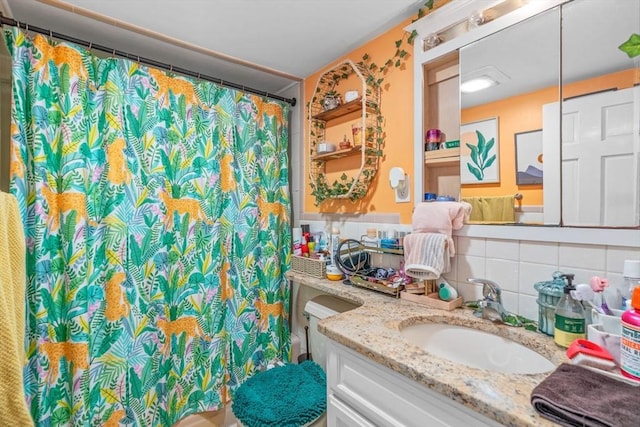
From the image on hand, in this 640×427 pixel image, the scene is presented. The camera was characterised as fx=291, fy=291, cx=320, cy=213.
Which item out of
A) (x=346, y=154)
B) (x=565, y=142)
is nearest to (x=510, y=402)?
(x=565, y=142)

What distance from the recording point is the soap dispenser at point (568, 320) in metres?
0.81

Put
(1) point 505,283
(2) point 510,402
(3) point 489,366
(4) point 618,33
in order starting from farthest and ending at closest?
(1) point 505,283, (3) point 489,366, (4) point 618,33, (2) point 510,402

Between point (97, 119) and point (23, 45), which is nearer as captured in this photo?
point (23, 45)

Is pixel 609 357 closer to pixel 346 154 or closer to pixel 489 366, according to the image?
pixel 489 366

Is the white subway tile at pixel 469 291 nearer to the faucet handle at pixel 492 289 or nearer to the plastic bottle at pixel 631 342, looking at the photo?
the faucet handle at pixel 492 289

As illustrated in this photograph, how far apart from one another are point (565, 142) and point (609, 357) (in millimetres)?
621

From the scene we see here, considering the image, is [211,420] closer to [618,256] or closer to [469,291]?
[469,291]

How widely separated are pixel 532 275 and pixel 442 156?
0.55m

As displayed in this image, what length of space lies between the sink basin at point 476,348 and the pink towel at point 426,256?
20 cm

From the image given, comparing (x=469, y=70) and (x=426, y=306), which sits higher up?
(x=469, y=70)

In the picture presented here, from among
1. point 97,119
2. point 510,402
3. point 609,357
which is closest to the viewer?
point 510,402

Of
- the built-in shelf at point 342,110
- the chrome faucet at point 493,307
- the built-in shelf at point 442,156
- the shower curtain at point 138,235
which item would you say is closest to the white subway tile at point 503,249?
the chrome faucet at point 493,307

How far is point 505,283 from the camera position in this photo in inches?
41.8

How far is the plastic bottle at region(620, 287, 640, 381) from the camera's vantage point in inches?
25.1
